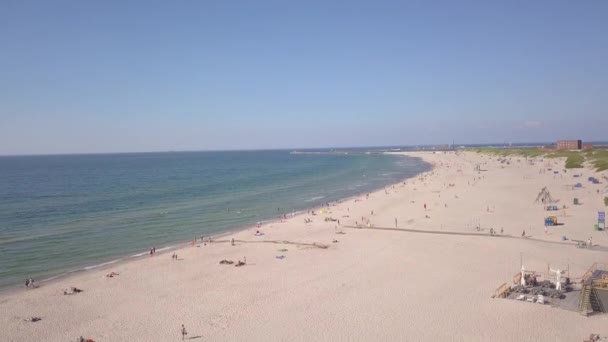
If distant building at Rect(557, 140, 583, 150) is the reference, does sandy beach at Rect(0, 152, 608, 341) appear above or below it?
below

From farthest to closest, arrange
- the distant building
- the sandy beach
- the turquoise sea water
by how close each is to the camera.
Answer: the distant building
the turquoise sea water
the sandy beach

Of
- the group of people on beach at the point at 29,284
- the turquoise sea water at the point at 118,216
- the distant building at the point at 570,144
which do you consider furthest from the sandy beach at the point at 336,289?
the distant building at the point at 570,144

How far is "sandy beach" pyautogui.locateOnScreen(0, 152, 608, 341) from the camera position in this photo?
1925 cm

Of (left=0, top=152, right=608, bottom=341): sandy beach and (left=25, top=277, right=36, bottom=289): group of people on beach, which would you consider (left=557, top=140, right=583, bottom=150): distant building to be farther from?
(left=25, top=277, right=36, bottom=289): group of people on beach

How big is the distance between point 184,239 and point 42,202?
119ft

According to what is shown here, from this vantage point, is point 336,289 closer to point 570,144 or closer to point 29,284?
point 29,284

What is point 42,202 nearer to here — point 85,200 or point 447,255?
point 85,200

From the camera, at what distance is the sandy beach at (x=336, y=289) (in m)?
19.2

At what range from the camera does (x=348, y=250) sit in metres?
33.4

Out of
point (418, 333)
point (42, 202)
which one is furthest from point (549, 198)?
point (42, 202)

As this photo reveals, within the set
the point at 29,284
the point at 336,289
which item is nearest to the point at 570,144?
the point at 336,289

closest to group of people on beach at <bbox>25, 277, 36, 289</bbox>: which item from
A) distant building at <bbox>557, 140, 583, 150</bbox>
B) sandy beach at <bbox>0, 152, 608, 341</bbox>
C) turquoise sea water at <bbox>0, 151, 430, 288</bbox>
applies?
sandy beach at <bbox>0, 152, 608, 341</bbox>

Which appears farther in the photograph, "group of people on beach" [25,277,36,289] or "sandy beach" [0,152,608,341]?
"group of people on beach" [25,277,36,289]

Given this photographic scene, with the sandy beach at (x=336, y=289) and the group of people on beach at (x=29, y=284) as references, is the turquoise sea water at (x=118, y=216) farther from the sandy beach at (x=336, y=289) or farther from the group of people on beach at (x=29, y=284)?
the sandy beach at (x=336, y=289)
